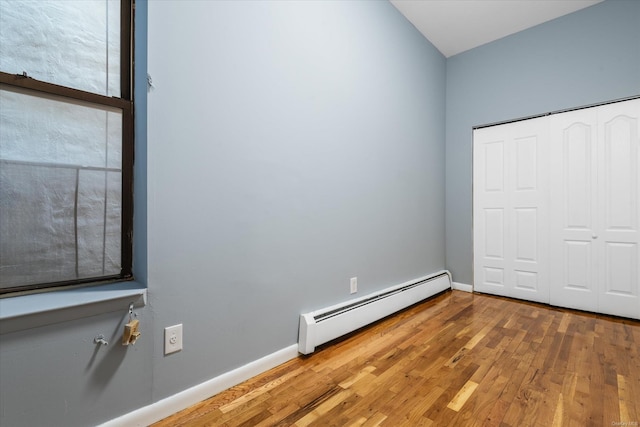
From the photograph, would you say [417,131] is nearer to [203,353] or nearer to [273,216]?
[273,216]

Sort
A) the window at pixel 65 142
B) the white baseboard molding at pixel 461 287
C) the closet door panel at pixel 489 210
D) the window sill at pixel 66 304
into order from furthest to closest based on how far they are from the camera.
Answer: the white baseboard molding at pixel 461 287 < the closet door panel at pixel 489 210 < the window at pixel 65 142 < the window sill at pixel 66 304

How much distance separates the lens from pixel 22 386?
1.03 meters

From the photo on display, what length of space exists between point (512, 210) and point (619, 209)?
857 millimetres

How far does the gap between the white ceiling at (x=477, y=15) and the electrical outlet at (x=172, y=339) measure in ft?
10.8

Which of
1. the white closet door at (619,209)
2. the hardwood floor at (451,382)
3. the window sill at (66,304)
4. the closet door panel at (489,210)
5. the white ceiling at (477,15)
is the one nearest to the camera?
the window sill at (66,304)

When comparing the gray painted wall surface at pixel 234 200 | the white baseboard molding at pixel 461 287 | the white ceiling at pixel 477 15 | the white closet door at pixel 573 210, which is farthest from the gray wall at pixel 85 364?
the white closet door at pixel 573 210

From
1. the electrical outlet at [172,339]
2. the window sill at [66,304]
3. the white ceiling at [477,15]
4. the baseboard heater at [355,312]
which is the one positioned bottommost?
the baseboard heater at [355,312]

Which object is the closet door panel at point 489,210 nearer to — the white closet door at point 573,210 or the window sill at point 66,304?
the white closet door at point 573,210

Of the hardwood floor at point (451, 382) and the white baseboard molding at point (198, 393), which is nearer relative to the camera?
the white baseboard molding at point (198, 393)

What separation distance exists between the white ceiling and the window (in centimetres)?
266

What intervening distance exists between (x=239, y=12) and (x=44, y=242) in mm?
1477

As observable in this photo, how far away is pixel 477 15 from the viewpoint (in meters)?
3.01

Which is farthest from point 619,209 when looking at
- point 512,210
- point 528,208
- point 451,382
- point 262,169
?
point 262,169

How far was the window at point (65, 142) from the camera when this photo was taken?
113cm
